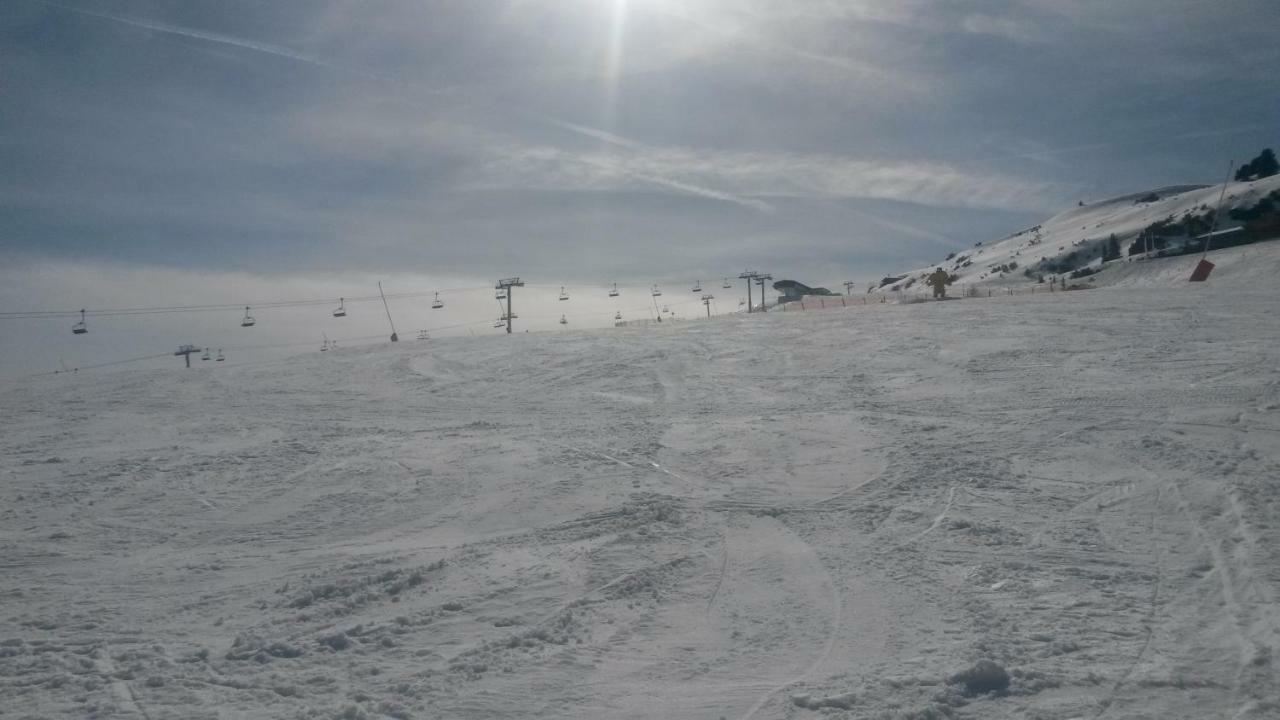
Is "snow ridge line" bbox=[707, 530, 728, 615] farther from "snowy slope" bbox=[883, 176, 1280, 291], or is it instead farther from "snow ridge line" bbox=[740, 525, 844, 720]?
"snowy slope" bbox=[883, 176, 1280, 291]

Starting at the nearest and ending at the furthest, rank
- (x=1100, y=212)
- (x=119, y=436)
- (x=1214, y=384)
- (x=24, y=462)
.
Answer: (x=24, y=462)
(x=1214, y=384)
(x=119, y=436)
(x=1100, y=212)

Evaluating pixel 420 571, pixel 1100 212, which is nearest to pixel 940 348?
pixel 420 571

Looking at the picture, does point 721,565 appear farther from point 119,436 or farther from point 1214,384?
point 119,436

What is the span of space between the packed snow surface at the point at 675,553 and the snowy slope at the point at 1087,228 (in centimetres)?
6204

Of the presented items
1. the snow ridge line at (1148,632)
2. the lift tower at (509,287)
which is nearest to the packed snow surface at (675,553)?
the snow ridge line at (1148,632)

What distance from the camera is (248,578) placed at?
A: 679 cm

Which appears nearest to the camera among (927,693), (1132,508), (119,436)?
(927,693)

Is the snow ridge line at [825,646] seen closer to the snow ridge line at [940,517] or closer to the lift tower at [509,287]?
the snow ridge line at [940,517]

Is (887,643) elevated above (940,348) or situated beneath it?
situated beneath

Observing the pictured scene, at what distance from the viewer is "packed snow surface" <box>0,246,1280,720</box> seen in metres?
4.75

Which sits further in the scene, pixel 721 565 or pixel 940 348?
pixel 940 348

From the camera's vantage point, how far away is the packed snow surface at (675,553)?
4.75 metres

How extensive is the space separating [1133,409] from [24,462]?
52.2 feet

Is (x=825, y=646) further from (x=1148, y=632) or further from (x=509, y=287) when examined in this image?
(x=509, y=287)
